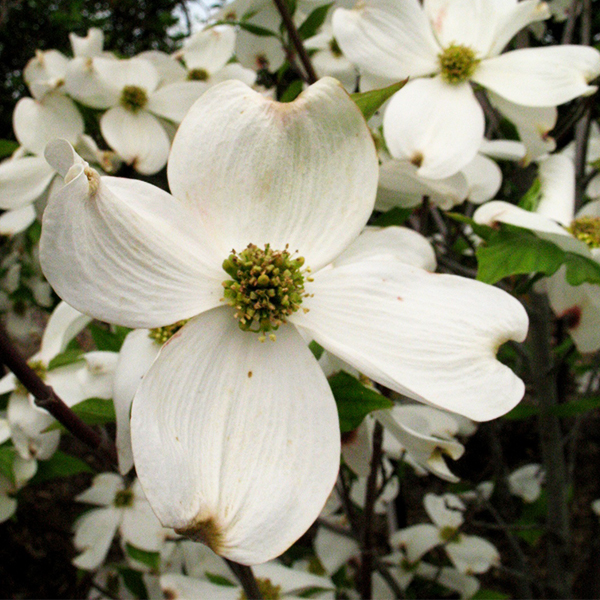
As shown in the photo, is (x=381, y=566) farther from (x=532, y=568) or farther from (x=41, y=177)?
(x=532, y=568)

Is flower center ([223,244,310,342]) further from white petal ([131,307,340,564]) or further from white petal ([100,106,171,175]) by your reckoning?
white petal ([100,106,171,175])

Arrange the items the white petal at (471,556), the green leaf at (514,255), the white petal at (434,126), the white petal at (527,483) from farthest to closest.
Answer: the white petal at (527,483) → the white petal at (471,556) → the white petal at (434,126) → the green leaf at (514,255)

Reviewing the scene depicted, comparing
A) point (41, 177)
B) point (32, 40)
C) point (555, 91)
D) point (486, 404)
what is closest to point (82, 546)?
point (41, 177)

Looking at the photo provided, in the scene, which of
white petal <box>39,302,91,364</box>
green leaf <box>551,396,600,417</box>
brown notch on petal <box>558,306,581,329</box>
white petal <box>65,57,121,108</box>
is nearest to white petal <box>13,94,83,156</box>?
white petal <box>65,57,121,108</box>

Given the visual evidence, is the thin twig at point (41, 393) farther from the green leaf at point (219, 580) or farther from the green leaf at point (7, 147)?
the green leaf at point (7, 147)

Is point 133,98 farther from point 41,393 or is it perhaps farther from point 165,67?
point 41,393

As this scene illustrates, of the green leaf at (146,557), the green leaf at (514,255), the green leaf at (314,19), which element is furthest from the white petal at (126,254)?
the green leaf at (146,557)
